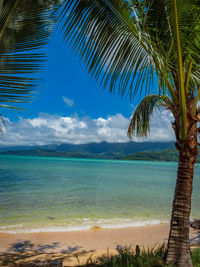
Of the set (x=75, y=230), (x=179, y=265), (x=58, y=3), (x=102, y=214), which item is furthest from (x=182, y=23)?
(x=102, y=214)

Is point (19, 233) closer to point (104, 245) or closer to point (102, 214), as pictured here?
point (104, 245)

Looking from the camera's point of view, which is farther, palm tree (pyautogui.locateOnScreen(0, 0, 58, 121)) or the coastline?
the coastline

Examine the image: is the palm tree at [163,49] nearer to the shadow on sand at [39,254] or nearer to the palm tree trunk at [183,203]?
the palm tree trunk at [183,203]

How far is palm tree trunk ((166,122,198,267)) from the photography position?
3244 mm

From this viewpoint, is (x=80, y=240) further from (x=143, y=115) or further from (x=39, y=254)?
(x=143, y=115)

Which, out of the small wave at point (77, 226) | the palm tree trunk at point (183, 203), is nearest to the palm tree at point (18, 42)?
the palm tree trunk at point (183, 203)

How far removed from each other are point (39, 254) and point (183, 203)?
4338mm

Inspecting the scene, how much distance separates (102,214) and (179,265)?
8.76 metres

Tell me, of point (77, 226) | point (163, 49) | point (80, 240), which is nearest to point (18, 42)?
point (163, 49)

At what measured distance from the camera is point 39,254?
18.0 feet

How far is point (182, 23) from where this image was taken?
252 centimetres

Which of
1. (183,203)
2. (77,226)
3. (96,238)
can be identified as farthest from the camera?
(77,226)

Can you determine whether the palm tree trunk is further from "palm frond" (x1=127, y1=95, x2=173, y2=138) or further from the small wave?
the small wave

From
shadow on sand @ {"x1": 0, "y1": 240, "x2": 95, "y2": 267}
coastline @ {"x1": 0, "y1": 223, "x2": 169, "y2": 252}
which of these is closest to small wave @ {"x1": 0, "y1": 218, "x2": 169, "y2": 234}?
coastline @ {"x1": 0, "y1": 223, "x2": 169, "y2": 252}
